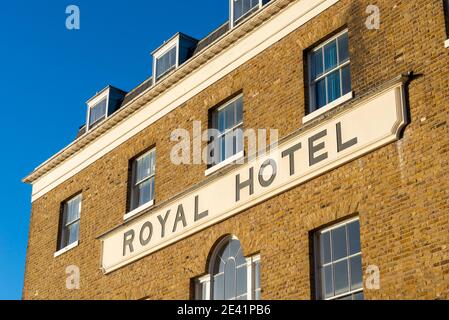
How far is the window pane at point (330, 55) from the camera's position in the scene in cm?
1892

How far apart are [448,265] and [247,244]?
550cm

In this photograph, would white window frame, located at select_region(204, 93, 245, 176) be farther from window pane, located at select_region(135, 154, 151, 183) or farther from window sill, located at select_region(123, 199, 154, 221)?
window pane, located at select_region(135, 154, 151, 183)

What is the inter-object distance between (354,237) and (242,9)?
784 centimetres

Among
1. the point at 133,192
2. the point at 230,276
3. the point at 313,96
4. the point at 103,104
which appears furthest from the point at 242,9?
the point at 103,104

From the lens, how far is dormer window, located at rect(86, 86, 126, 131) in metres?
27.7

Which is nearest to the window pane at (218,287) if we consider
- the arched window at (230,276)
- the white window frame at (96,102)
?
the arched window at (230,276)

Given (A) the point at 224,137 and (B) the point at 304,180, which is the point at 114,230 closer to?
(A) the point at 224,137

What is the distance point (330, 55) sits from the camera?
1908 centimetres

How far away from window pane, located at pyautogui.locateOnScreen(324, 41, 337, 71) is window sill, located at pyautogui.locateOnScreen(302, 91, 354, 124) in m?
1.04

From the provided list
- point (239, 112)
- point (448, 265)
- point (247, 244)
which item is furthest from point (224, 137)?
point (448, 265)

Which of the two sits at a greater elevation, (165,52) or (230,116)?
(165,52)

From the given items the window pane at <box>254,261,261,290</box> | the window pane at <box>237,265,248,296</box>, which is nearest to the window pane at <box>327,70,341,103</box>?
the window pane at <box>254,261,261,290</box>

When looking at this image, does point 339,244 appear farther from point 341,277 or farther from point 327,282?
point 327,282

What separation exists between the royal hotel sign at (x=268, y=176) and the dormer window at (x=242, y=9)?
4416 mm
